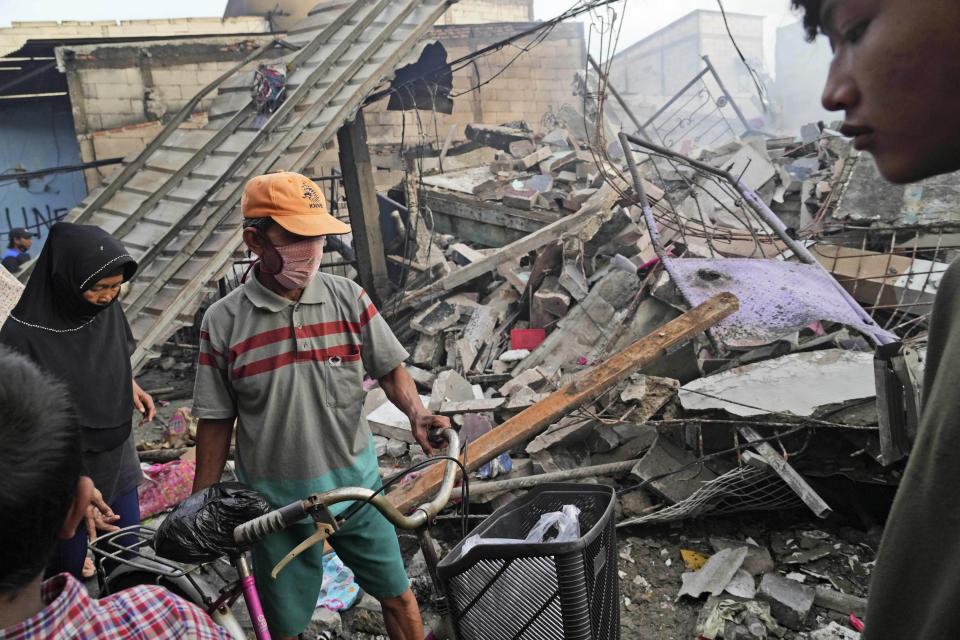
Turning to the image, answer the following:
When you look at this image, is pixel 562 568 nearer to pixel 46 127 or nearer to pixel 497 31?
pixel 46 127

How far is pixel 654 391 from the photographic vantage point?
4.41 meters

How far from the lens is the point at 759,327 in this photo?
14.9ft

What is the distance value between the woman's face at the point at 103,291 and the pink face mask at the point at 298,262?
111 centimetres

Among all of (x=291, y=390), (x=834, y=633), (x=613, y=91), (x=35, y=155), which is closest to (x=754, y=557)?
(x=834, y=633)

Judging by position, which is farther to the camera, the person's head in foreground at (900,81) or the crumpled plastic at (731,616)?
the crumpled plastic at (731,616)

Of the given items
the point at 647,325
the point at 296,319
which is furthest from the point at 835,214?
the point at 296,319

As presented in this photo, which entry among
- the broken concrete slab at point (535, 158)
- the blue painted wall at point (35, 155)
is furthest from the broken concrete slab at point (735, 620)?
the blue painted wall at point (35, 155)

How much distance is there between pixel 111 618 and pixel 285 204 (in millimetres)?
1543

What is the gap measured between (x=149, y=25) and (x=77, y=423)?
17351 mm

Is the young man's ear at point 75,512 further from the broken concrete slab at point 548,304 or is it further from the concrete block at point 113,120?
the concrete block at point 113,120

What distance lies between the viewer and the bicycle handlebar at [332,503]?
1.70 m

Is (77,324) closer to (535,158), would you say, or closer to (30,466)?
(30,466)

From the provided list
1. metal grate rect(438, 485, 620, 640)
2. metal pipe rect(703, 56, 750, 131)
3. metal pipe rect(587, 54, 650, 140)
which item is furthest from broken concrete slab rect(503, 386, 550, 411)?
metal pipe rect(703, 56, 750, 131)

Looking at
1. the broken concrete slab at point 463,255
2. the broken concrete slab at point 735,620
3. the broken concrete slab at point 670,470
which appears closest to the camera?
the broken concrete slab at point 735,620
